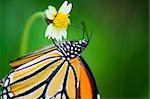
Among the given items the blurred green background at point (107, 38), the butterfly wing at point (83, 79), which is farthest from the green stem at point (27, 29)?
the butterfly wing at point (83, 79)

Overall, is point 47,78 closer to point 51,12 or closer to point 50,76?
point 50,76

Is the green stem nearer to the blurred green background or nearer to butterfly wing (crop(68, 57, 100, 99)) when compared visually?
the blurred green background

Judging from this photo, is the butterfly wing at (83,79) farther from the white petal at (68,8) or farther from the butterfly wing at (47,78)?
the white petal at (68,8)

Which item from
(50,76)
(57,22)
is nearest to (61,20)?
(57,22)

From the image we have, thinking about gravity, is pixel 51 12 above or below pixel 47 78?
above

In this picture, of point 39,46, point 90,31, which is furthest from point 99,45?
point 39,46

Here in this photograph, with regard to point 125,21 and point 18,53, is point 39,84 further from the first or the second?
point 125,21
